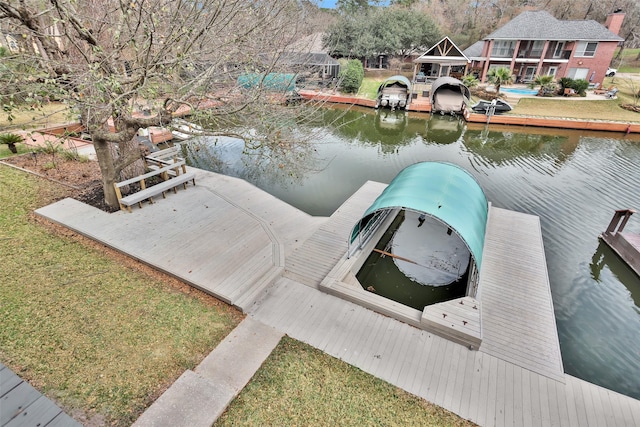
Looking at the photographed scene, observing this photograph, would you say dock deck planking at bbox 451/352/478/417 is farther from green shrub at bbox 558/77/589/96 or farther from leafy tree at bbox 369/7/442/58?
A: leafy tree at bbox 369/7/442/58

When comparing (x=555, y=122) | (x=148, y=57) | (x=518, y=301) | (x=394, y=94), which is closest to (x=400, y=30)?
(x=394, y=94)

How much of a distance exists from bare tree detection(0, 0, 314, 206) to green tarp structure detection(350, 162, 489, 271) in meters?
3.25

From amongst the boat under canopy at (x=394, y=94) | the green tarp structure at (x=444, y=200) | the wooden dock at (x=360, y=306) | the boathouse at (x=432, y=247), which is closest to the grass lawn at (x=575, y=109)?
the boat under canopy at (x=394, y=94)

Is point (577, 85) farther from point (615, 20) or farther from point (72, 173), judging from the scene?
point (72, 173)

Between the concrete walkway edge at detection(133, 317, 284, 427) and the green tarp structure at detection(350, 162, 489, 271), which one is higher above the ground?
the green tarp structure at detection(350, 162, 489, 271)

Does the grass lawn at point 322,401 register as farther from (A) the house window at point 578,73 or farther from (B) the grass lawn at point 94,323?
(A) the house window at point 578,73

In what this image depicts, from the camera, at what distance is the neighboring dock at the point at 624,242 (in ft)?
29.8

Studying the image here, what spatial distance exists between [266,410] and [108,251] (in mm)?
5655

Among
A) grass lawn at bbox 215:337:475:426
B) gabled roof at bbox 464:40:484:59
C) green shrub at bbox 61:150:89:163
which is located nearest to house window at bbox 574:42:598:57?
gabled roof at bbox 464:40:484:59

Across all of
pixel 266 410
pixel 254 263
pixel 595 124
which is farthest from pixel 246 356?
pixel 595 124

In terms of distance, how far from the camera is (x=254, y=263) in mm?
7734

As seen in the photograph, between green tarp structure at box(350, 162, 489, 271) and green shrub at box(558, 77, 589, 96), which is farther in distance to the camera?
green shrub at box(558, 77, 589, 96)

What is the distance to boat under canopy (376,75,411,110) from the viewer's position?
2919cm

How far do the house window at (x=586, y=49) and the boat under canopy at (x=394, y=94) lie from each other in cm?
1795
